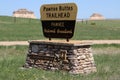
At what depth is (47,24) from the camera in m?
17.8

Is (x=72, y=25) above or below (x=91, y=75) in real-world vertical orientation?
above

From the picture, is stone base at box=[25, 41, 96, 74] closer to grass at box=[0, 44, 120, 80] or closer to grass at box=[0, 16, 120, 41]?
grass at box=[0, 44, 120, 80]

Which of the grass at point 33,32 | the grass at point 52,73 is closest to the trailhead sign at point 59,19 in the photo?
the grass at point 52,73

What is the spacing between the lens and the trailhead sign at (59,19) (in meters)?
16.7

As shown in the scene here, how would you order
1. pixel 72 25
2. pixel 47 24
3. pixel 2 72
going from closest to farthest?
pixel 2 72
pixel 72 25
pixel 47 24

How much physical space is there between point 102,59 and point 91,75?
5747 millimetres

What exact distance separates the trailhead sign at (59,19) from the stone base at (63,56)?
0.72 meters

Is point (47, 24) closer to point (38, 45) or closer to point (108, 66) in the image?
point (38, 45)

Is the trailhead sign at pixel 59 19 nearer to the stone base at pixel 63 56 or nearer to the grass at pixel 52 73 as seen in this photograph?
the stone base at pixel 63 56

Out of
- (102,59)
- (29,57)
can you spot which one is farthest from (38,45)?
(102,59)

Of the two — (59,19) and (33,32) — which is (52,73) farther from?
(33,32)

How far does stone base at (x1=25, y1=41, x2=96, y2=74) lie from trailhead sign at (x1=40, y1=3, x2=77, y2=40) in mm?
725

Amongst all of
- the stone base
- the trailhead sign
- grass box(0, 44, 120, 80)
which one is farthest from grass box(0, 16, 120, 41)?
the stone base

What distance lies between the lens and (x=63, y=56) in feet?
52.7
